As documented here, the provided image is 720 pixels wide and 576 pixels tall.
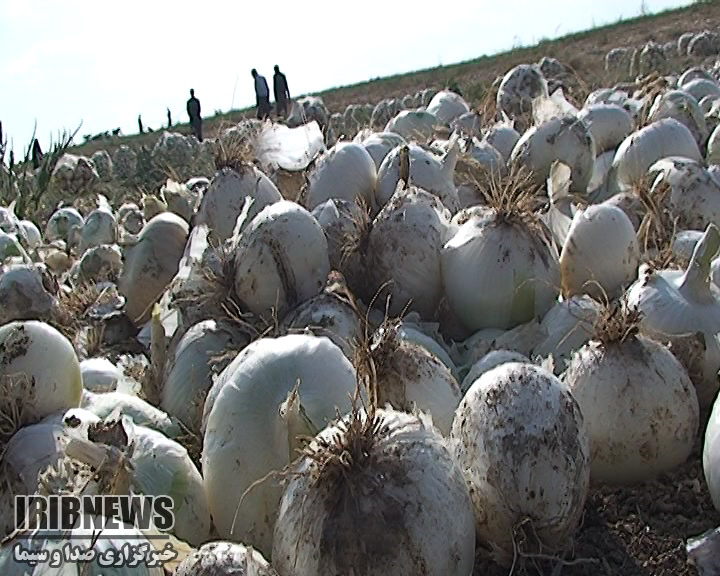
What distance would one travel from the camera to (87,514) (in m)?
1.48

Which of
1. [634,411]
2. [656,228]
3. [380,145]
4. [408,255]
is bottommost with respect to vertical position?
[634,411]

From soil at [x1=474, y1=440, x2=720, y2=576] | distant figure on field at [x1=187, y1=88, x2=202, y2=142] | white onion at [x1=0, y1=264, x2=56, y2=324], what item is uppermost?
distant figure on field at [x1=187, y1=88, x2=202, y2=142]

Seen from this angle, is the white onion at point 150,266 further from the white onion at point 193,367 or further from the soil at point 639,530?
the soil at point 639,530

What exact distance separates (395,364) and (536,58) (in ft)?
82.0

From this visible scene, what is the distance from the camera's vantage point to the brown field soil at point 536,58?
74.5 feet

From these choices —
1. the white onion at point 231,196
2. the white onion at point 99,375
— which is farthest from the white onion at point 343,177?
the white onion at point 99,375

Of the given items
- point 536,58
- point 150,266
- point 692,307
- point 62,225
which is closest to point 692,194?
point 692,307

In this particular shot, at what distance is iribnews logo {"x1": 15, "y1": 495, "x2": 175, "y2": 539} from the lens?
146 centimetres

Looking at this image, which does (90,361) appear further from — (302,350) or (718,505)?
(718,505)

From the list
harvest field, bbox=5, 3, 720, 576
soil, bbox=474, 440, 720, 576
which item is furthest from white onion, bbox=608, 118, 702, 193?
soil, bbox=474, 440, 720, 576

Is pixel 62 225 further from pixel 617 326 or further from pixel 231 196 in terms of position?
pixel 617 326

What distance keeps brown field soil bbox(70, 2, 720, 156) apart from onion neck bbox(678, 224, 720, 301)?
16.6 metres

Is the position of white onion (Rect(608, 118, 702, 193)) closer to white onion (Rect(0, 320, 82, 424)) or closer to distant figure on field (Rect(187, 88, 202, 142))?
white onion (Rect(0, 320, 82, 424))

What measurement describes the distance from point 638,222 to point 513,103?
3154 mm
